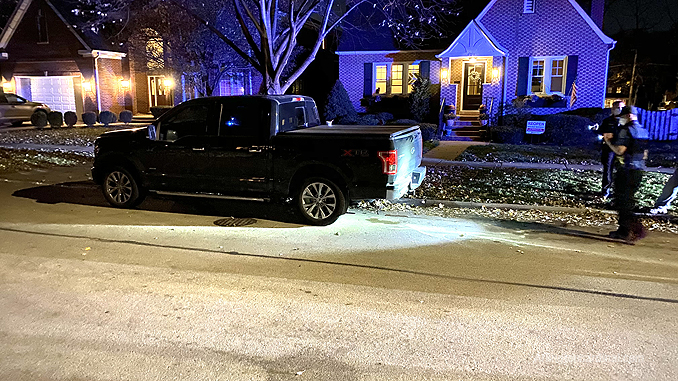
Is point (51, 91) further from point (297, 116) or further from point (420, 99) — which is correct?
point (297, 116)

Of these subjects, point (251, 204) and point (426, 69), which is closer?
point (251, 204)

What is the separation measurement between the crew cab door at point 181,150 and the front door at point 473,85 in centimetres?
1666

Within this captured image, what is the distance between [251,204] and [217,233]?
198cm

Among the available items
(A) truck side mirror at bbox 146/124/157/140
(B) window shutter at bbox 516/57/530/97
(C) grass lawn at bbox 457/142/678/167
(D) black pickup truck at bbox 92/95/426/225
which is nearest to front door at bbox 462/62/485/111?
(B) window shutter at bbox 516/57/530/97

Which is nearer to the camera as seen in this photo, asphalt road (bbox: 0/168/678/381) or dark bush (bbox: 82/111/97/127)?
asphalt road (bbox: 0/168/678/381)

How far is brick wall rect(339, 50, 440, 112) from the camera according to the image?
77.5 ft

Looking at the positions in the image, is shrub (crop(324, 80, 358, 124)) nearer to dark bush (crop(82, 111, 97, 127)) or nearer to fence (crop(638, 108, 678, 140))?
fence (crop(638, 108, 678, 140))

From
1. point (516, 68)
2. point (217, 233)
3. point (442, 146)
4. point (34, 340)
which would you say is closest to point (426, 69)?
point (516, 68)

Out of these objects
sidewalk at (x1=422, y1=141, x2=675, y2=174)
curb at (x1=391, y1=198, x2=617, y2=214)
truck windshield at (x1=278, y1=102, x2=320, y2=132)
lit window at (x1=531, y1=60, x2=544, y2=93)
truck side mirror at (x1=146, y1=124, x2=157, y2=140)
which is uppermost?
lit window at (x1=531, y1=60, x2=544, y2=93)

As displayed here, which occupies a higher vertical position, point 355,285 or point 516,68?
point 516,68

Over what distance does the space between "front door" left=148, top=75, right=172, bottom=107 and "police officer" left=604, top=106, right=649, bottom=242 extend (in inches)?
1037

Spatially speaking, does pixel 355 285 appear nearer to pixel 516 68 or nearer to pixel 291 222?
pixel 291 222

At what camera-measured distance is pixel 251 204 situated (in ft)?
32.7

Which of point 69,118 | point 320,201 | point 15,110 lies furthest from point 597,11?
point 15,110
